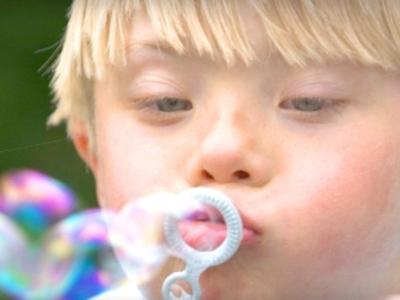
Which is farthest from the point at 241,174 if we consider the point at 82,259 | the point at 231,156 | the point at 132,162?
the point at 82,259

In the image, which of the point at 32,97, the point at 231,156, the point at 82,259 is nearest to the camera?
the point at 231,156

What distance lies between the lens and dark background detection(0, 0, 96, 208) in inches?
47.6

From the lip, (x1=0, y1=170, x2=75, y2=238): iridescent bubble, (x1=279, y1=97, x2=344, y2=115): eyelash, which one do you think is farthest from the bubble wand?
(x1=0, y1=170, x2=75, y2=238): iridescent bubble

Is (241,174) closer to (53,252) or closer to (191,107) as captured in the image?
(191,107)

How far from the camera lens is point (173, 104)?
100cm

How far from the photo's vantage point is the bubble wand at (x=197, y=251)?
0.92 meters

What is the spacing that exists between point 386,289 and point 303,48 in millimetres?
261

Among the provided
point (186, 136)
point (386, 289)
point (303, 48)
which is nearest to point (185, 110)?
point (186, 136)

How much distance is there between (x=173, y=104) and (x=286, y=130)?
Answer: 12 centimetres

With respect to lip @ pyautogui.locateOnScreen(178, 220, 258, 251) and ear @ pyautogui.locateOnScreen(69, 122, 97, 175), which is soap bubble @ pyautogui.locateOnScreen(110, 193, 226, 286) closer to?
lip @ pyautogui.locateOnScreen(178, 220, 258, 251)

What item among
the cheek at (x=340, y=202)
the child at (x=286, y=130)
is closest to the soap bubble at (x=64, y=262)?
the child at (x=286, y=130)

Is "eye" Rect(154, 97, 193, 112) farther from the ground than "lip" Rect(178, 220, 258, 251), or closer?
farther from the ground

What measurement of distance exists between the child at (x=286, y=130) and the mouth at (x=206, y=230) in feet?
0.04

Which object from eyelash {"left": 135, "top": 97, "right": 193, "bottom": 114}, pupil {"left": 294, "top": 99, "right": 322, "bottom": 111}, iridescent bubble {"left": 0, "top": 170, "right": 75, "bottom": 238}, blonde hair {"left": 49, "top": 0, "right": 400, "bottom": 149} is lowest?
iridescent bubble {"left": 0, "top": 170, "right": 75, "bottom": 238}
